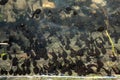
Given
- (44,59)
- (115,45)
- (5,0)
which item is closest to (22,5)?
(5,0)

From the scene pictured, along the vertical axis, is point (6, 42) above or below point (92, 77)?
above

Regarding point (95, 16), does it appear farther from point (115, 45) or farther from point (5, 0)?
point (5, 0)

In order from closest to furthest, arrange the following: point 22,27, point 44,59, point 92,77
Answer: point 92,77 < point 44,59 < point 22,27

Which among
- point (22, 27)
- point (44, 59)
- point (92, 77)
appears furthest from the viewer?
point (22, 27)

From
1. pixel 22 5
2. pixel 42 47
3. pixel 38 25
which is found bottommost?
pixel 42 47

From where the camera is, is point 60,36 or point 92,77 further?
point 60,36

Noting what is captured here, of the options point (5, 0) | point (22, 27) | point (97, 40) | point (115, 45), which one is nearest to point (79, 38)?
point (97, 40)

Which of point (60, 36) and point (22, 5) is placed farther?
point (22, 5)

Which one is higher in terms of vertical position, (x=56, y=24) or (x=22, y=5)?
(x=22, y=5)

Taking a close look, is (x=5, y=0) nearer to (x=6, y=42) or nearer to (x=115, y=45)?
(x=6, y=42)
